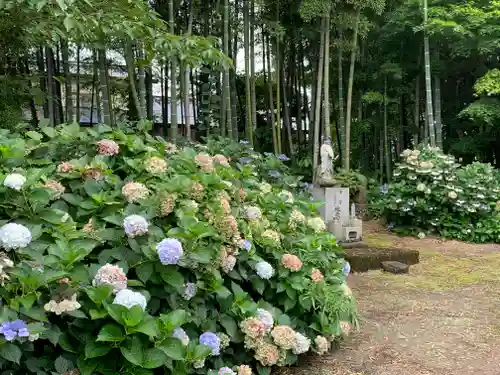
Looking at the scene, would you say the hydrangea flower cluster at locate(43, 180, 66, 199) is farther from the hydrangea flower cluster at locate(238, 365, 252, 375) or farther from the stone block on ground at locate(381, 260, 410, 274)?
the stone block on ground at locate(381, 260, 410, 274)

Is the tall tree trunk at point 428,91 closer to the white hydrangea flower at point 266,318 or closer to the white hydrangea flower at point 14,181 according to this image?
the white hydrangea flower at point 266,318

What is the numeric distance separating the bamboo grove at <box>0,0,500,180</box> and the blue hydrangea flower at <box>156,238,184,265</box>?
2.96 metres

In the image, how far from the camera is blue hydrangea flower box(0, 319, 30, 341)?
45.3 inches

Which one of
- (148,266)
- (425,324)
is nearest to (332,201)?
(425,324)

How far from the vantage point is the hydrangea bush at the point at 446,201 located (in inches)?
224

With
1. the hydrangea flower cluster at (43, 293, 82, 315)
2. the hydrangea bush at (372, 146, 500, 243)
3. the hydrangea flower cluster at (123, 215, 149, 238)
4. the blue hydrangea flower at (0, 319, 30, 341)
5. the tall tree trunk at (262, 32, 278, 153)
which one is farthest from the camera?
the tall tree trunk at (262, 32, 278, 153)

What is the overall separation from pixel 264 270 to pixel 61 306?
772 millimetres

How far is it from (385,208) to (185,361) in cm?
509

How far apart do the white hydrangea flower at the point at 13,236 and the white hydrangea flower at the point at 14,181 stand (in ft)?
0.47

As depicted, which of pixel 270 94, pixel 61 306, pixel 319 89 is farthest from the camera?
pixel 270 94

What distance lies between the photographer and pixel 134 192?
1.65 meters

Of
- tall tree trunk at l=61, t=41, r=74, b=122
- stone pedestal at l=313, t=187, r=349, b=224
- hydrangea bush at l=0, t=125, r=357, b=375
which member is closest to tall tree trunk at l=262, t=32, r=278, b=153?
stone pedestal at l=313, t=187, r=349, b=224

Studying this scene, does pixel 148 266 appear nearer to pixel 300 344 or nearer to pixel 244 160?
pixel 300 344

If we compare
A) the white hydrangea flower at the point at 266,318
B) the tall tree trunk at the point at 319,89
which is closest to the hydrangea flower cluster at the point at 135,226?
the white hydrangea flower at the point at 266,318
